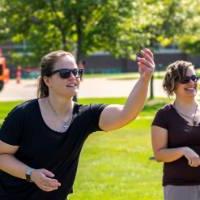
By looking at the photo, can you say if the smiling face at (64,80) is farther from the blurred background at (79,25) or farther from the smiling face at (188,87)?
the blurred background at (79,25)

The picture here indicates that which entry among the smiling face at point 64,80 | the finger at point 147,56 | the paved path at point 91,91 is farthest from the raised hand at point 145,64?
the paved path at point 91,91

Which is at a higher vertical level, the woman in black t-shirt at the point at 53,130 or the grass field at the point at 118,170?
the woman in black t-shirt at the point at 53,130

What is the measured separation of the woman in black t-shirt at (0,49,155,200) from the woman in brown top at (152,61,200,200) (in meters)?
0.81

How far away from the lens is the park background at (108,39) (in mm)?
9664

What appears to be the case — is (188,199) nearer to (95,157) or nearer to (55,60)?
(55,60)

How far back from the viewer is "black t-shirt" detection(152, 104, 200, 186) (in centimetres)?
483

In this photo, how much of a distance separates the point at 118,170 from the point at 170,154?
213 inches

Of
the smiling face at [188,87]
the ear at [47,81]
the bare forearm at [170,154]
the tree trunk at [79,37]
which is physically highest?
the ear at [47,81]

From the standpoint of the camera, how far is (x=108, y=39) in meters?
21.5

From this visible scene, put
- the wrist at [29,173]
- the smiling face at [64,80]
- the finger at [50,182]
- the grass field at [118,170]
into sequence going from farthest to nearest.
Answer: the grass field at [118,170]
the smiling face at [64,80]
the wrist at [29,173]
the finger at [50,182]

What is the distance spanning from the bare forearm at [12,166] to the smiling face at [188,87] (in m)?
1.46

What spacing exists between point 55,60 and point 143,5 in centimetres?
1956

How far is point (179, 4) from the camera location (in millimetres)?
→ 26531

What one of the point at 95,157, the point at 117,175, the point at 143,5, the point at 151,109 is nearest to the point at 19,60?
the point at 143,5
